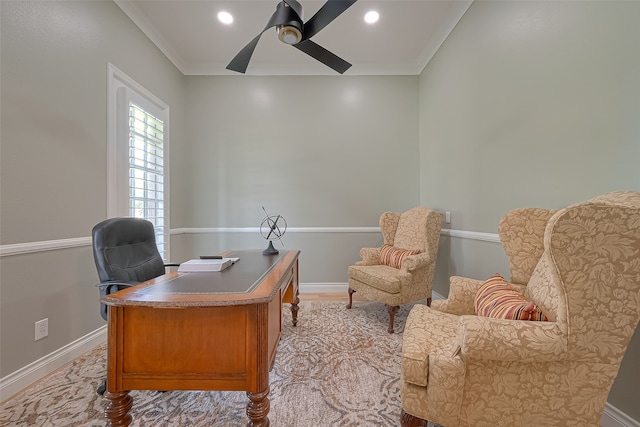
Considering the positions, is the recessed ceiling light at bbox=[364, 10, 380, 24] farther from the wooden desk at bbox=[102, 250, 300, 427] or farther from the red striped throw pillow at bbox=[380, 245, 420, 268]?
the wooden desk at bbox=[102, 250, 300, 427]

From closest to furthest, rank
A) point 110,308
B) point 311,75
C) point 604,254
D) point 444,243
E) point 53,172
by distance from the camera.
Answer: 1. point 604,254
2. point 110,308
3. point 53,172
4. point 444,243
5. point 311,75

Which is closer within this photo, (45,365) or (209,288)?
(209,288)

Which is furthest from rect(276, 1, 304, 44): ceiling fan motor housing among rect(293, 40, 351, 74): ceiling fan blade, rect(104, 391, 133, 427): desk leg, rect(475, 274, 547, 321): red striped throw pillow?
rect(104, 391, 133, 427): desk leg

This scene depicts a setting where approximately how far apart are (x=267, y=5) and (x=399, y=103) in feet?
6.66

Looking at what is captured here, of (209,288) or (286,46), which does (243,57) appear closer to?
(286,46)

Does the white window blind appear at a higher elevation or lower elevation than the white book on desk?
higher

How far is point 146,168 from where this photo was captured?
2.81 m

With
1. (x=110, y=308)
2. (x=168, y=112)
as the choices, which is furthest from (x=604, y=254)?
(x=168, y=112)

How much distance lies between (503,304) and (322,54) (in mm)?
2164

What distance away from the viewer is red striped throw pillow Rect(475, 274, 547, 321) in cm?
110

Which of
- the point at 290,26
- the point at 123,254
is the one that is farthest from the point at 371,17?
the point at 123,254

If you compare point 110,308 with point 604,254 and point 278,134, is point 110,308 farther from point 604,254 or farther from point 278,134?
point 278,134

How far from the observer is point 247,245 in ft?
12.0

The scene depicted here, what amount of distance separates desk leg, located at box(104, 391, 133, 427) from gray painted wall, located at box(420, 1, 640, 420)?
2.31 meters
